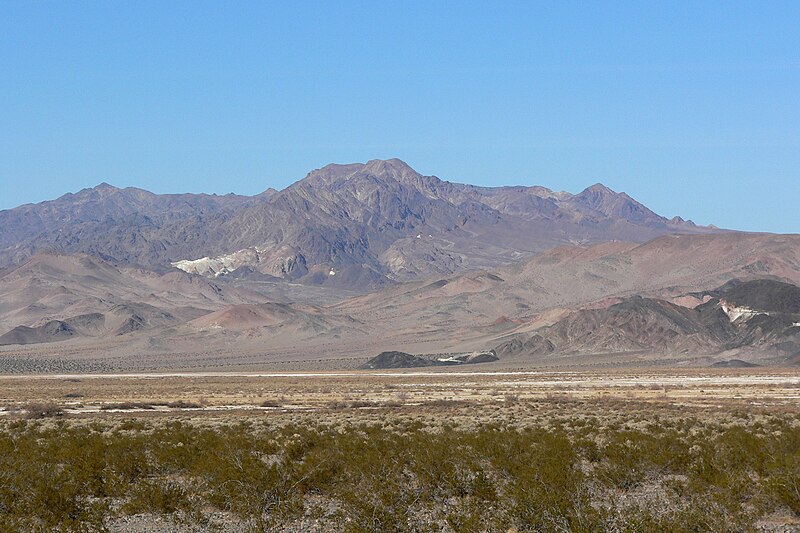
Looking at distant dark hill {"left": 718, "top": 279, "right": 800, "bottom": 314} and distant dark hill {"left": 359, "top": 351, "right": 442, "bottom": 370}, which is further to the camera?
distant dark hill {"left": 718, "top": 279, "right": 800, "bottom": 314}

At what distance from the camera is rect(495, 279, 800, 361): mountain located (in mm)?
137875

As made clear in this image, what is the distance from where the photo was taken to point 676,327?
147 m

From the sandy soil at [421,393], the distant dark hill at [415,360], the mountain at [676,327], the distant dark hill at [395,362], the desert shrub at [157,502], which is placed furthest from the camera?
the distant dark hill at [415,360]

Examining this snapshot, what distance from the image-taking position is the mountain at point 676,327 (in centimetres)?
13788

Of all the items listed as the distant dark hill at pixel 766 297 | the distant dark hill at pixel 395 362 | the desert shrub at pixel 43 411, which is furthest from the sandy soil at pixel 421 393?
the distant dark hill at pixel 766 297

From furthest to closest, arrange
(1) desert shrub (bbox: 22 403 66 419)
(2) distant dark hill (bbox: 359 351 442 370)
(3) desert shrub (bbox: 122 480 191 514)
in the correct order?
(2) distant dark hill (bbox: 359 351 442 370) → (1) desert shrub (bbox: 22 403 66 419) → (3) desert shrub (bbox: 122 480 191 514)

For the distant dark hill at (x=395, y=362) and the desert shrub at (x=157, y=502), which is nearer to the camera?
the desert shrub at (x=157, y=502)

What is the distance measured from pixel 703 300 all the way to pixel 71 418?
140m

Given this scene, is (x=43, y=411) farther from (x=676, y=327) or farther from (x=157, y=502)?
(x=676, y=327)

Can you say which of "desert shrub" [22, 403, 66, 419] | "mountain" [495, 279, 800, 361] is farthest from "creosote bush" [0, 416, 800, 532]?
"mountain" [495, 279, 800, 361]

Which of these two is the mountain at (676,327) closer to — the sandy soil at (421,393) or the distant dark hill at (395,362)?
the distant dark hill at (395,362)

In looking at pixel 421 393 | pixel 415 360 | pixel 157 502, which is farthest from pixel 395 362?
pixel 157 502

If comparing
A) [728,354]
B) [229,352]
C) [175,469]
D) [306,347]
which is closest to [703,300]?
[728,354]

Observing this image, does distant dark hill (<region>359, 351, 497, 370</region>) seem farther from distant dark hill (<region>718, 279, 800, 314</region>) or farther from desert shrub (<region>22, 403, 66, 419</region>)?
desert shrub (<region>22, 403, 66, 419</region>)
